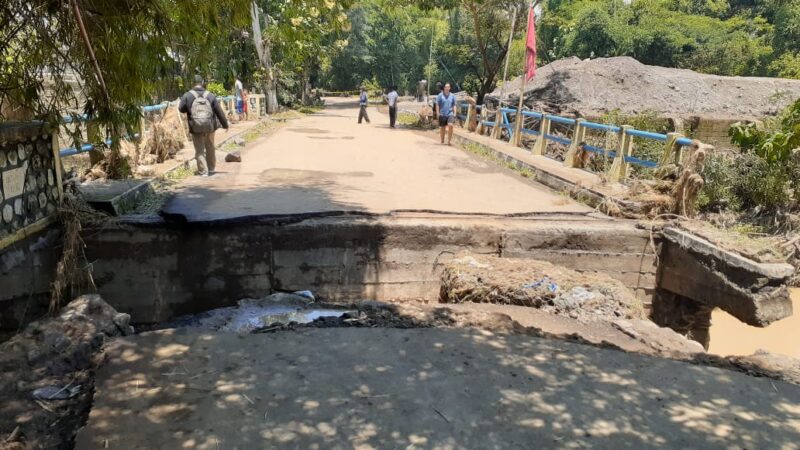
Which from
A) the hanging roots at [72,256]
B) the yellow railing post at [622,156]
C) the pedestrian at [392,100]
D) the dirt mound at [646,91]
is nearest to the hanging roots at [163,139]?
the hanging roots at [72,256]

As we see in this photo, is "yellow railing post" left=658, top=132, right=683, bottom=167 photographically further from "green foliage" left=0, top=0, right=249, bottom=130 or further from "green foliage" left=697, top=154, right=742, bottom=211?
"green foliage" left=0, top=0, right=249, bottom=130

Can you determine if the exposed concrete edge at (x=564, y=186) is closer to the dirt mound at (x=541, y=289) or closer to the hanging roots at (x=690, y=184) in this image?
the hanging roots at (x=690, y=184)

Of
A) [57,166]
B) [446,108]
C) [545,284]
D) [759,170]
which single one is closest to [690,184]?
[545,284]

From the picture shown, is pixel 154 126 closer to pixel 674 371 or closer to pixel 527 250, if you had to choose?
pixel 527 250

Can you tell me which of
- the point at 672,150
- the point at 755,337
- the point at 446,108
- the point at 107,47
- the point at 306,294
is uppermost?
the point at 107,47

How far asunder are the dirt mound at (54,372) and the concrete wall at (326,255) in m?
Result: 1.46

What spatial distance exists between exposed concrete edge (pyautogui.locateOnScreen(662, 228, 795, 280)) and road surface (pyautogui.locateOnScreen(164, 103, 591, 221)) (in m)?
1.36

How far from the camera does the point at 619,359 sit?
13.4 ft

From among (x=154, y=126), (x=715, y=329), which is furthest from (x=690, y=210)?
(x=154, y=126)

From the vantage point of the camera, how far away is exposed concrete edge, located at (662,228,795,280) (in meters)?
5.82

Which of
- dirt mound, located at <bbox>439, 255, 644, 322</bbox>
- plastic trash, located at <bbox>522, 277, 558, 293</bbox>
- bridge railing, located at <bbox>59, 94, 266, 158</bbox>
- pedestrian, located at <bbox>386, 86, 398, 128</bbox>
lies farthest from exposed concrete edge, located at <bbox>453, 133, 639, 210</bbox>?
pedestrian, located at <bbox>386, 86, 398, 128</bbox>

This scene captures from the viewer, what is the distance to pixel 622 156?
9352 mm

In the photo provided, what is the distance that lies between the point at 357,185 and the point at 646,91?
606 inches

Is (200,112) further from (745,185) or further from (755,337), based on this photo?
(745,185)
